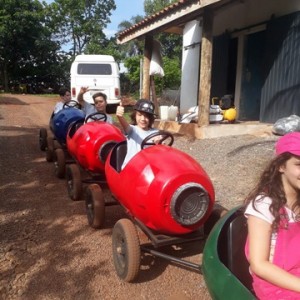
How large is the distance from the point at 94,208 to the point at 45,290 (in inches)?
45.0

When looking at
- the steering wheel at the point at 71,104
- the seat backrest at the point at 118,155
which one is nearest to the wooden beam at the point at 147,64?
the steering wheel at the point at 71,104

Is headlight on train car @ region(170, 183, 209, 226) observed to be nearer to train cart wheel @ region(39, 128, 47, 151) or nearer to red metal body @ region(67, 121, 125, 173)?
red metal body @ region(67, 121, 125, 173)

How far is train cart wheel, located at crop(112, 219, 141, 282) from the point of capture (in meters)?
2.97

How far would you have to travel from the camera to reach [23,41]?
31.0 m

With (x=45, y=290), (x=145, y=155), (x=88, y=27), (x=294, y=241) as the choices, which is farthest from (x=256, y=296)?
(x=88, y=27)

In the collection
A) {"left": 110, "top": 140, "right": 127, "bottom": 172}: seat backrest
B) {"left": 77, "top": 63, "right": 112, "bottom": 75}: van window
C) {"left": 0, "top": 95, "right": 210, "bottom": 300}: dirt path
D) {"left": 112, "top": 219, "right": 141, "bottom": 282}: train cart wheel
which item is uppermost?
{"left": 77, "top": 63, "right": 112, "bottom": 75}: van window

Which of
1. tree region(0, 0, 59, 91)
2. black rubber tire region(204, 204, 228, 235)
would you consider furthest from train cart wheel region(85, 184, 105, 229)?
tree region(0, 0, 59, 91)

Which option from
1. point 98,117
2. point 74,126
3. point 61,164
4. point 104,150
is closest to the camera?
point 104,150

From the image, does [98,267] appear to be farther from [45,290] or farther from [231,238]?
[231,238]

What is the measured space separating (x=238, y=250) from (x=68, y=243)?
2.09m

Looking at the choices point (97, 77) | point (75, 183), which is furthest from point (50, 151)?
point (97, 77)

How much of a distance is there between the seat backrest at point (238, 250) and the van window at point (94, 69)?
13.7 metres

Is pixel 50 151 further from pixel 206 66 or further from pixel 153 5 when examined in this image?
pixel 153 5

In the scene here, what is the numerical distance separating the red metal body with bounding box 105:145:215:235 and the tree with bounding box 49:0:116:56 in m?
37.2
